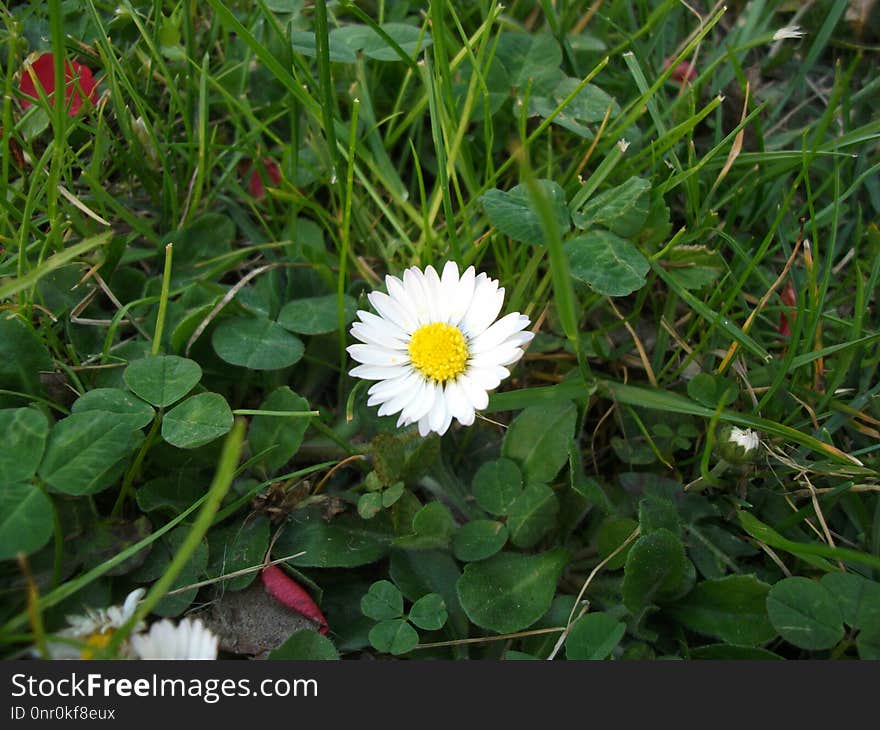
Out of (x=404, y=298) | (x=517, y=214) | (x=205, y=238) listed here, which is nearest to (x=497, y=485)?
(x=404, y=298)

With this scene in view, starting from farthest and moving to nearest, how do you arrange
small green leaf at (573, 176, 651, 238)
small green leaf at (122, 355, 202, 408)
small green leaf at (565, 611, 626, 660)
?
1. small green leaf at (573, 176, 651, 238)
2. small green leaf at (122, 355, 202, 408)
3. small green leaf at (565, 611, 626, 660)

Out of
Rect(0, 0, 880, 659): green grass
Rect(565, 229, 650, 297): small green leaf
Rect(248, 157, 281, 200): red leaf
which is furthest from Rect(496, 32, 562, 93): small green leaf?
Rect(248, 157, 281, 200): red leaf

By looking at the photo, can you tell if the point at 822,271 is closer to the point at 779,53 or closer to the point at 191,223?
the point at 779,53

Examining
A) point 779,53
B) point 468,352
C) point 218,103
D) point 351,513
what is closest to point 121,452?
point 351,513

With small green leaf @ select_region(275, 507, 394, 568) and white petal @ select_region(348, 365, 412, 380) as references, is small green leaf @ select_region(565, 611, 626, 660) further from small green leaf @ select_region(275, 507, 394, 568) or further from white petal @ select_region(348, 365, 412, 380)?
→ white petal @ select_region(348, 365, 412, 380)

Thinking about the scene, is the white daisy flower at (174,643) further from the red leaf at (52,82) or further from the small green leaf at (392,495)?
the red leaf at (52,82)

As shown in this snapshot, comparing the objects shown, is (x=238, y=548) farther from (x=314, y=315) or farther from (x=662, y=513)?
(x=662, y=513)

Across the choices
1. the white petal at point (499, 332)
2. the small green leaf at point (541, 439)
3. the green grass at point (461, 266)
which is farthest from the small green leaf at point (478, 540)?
the white petal at point (499, 332)
